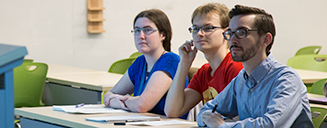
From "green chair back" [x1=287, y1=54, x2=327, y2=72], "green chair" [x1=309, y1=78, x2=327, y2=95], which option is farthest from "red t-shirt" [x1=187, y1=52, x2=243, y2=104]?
"green chair back" [x1=287, y1=54, x2=327, y2=72]

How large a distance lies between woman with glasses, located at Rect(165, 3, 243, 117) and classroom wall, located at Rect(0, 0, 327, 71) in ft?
15.6

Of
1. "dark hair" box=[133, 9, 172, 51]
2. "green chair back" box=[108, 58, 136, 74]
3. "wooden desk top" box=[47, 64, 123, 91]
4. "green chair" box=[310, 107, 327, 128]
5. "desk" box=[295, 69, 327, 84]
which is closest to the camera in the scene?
"green chair" box=[310, 107, 327, 128]

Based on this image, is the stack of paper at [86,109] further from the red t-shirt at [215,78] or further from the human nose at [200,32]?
the human nose at [200,32]

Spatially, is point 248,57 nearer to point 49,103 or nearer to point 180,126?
point 180,126

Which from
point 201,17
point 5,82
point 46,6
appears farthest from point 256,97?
point 46,6

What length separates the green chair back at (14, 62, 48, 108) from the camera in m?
4.28

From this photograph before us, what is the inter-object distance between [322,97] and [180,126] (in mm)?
1223

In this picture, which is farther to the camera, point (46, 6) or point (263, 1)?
point (263, 1)

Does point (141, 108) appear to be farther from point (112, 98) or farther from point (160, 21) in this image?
point (160, 21)

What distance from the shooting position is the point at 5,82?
0.82m

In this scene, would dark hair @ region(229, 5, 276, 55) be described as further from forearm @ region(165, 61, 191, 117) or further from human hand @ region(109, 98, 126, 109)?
human hand @ region(109, 98, 126, 109)

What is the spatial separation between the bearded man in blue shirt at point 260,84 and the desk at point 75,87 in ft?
6.49

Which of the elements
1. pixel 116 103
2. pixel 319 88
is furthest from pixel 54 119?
pixel 319 88

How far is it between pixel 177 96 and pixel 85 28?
5048 millimetres
